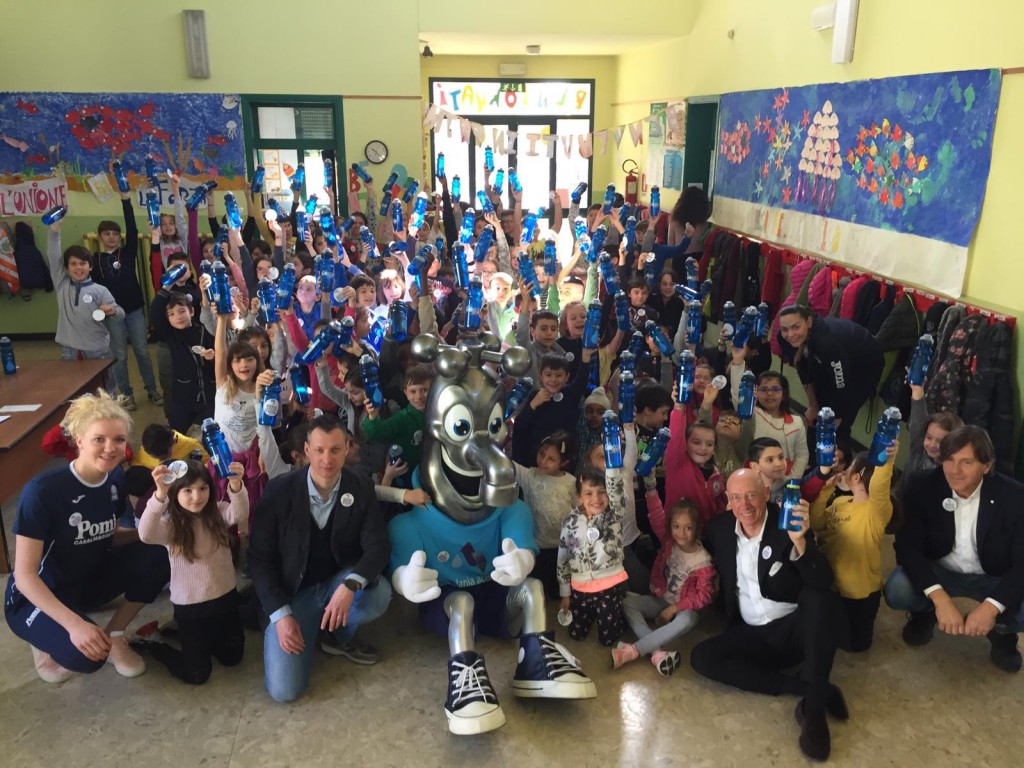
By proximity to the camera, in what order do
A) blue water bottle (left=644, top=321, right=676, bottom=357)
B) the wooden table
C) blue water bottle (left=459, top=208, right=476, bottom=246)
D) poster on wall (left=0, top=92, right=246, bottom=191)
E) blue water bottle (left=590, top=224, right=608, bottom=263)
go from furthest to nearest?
poster on wall (left=0, top=92, right=246, bottom=191) < blue water bottle (left=459, top=208, right=476, bottom=246) < blue water bottle (left=590, top=224, right=608, bottom=263) < blue water bottle (left=644, top=321, right=676, bottom=357) < the wooden table

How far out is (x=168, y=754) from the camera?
249cm

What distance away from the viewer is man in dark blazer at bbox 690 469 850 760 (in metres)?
2.59

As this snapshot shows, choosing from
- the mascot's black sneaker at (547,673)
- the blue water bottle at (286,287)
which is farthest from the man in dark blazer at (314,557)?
the blue water bottle at (286,287)

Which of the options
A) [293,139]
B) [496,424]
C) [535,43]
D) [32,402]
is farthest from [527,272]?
[535,43]

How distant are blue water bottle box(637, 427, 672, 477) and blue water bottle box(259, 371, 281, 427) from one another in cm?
136

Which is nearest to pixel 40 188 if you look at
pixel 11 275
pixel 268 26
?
pixel 11 275

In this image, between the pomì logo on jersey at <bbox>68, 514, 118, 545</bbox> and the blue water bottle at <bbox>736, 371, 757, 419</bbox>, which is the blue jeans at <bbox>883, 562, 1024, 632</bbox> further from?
the pomì logo on jersey at <bbox>68, 514, 118, 545</bbox>

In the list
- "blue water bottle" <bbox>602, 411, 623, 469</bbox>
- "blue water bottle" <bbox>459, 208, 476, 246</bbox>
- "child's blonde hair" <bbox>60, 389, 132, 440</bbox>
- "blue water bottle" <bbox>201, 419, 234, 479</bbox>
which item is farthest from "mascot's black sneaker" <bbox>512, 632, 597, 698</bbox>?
"blue water bottle" <bbox>459, 208, 476, 246</bbox>

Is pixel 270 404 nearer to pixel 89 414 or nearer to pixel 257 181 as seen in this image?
pixel 89 414

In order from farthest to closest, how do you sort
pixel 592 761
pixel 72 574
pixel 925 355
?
pixel 925 355 → pixel 72 574 → pixel 592 761

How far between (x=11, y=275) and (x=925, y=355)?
6.94m

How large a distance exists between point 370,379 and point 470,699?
3.98 ft

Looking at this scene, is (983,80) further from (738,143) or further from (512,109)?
(512,109)

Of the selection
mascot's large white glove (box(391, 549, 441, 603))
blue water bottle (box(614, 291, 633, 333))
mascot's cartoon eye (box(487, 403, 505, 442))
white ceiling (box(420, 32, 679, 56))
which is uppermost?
white ceiling (box(420, 32, 679, 56))
